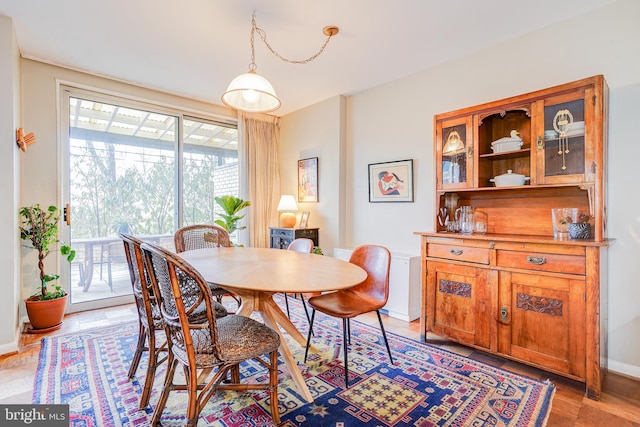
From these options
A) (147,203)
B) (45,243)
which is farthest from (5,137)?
(147,203)

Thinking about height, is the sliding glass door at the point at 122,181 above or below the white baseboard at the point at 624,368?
above

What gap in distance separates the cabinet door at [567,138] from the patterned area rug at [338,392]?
1.40 m

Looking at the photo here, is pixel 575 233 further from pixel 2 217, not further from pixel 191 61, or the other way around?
pixel 2 217

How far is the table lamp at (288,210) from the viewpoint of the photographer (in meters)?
4.45

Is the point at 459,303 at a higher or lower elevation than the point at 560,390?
higher

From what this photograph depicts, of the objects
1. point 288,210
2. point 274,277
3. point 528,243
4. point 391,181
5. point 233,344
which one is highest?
point 391,181

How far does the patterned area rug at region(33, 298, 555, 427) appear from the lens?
66.0 inches

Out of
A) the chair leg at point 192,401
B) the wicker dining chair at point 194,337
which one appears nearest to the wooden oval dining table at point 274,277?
the wicker dining chair at point 194,337

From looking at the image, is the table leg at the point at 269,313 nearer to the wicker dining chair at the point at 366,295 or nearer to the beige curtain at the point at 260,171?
the wicker dining chair at the point at 366,295

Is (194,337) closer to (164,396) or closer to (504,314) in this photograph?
(164,396)

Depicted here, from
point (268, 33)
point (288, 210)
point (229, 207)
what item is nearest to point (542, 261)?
point (268, 33)

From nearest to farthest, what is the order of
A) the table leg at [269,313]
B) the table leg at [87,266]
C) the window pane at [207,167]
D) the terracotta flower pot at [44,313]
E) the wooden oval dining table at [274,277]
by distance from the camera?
the wooden oval dining table at [274,277] < the table leg at [269,313] < the terracotta flower pot at [44,313] < the table leg at [87,266] < the window pane at [207,167]

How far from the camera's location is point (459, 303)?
251 cm

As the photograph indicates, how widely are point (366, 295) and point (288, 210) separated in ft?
8.02
